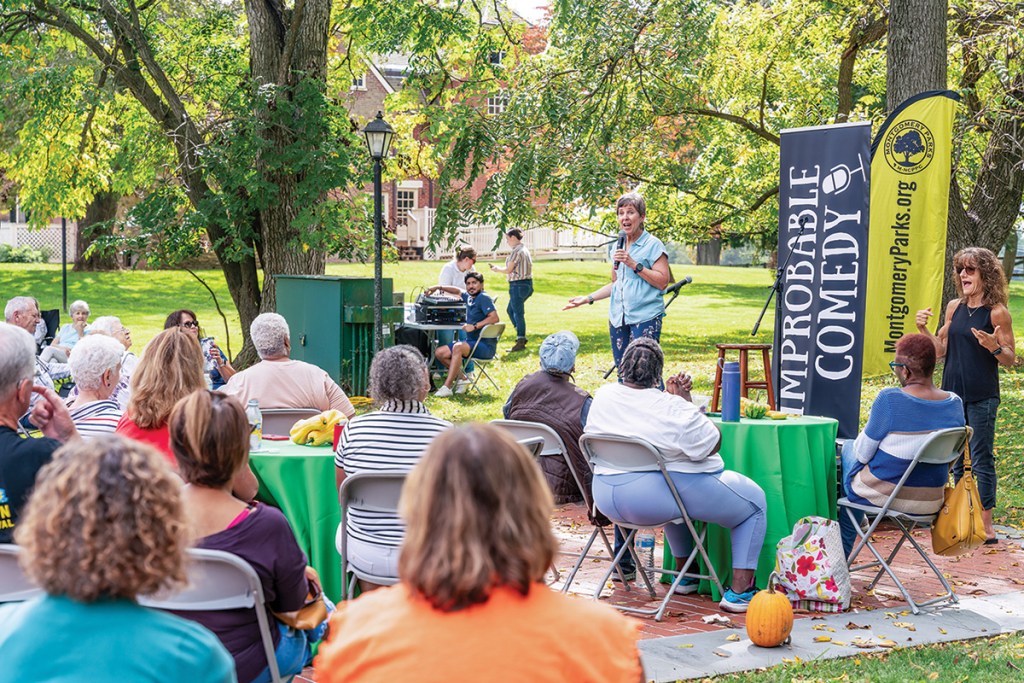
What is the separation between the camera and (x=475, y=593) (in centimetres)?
214

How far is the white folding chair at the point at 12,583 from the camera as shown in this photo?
338 cm

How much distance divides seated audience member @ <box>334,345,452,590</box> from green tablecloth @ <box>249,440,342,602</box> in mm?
407

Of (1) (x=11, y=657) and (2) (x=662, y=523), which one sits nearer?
(1) (x=11, y=657)

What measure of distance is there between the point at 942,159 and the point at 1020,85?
4.55 metres

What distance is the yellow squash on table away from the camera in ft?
18.3

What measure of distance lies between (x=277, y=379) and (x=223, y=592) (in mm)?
3157

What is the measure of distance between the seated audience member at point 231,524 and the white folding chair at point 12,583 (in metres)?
0.45

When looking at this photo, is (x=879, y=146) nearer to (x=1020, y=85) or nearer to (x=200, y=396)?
(x=1020, y=85)

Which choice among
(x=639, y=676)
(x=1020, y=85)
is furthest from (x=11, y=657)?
(x=1020, y=85)

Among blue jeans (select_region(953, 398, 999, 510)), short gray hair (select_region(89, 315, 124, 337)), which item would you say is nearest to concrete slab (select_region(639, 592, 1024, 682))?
blue jeans (select_region(953, 398, 999, 510))

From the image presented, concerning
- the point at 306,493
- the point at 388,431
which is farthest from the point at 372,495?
the point at 306,493

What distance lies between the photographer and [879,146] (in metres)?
8.66

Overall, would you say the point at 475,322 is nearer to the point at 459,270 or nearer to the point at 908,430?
the point at 459,270

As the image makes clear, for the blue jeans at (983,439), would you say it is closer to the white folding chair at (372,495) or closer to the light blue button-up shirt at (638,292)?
the light blue button-up shirt at (638,292)
